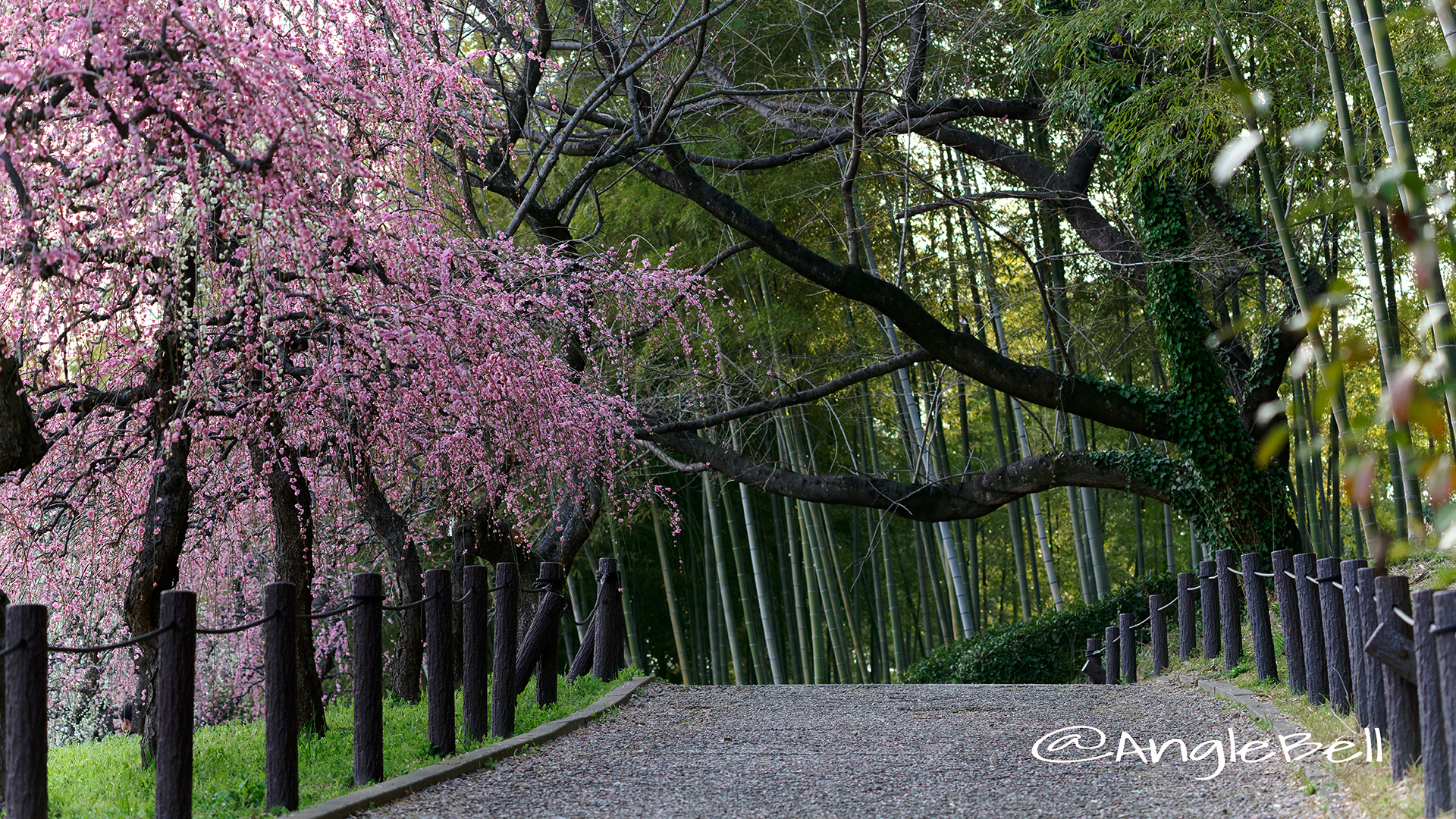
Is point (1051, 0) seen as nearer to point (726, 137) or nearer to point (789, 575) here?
point (726, 137)

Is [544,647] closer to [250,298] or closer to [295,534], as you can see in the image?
[295,534]

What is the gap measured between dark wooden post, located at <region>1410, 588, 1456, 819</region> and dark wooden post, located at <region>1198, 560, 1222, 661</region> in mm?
4102

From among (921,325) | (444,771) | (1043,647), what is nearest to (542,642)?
(444,771)

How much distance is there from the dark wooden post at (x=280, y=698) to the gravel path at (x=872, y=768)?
31 centimetres

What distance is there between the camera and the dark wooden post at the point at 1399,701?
3107 millimetres

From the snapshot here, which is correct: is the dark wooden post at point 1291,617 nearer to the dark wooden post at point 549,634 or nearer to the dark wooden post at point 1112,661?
the dark wooden post at point 549,634

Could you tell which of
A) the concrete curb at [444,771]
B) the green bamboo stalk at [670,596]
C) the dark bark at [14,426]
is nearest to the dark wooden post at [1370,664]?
the concrete curb at [444,771]

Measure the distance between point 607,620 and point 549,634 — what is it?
1383 mm

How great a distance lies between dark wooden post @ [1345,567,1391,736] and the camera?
3516mm

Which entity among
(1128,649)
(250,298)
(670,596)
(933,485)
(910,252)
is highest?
(910,252)

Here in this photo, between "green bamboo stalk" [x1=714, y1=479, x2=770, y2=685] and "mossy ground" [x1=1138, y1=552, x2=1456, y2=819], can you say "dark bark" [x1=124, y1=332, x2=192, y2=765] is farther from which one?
"green bamboo stalk" [x1=714, y1=479, x2=770, y2=685]

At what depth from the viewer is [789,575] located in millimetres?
14547

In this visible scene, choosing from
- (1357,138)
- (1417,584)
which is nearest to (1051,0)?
(1357,138)

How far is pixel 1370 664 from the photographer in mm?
3641
